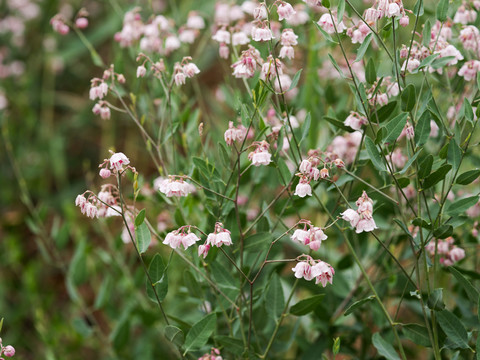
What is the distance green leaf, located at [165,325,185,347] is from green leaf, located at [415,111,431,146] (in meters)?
0.64

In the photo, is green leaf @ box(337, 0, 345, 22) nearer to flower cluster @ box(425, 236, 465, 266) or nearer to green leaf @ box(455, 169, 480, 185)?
green leaf @ box(455, 169, 480, 185)

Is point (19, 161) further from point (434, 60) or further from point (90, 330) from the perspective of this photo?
point (434, 60)

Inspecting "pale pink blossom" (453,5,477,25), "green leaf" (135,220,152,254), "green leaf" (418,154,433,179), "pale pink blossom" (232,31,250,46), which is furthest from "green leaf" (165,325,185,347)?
"pale pink blossom" (453,5,477,25)

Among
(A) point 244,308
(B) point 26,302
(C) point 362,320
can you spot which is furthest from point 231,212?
(B) point 26,302

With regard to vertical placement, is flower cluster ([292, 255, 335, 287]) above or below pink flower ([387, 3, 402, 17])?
below

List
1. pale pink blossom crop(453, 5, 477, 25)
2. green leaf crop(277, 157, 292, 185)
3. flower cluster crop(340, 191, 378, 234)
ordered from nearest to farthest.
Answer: flower cluster crop(340, 191, 378, 234) → green leaf crop(277, 157, 292, 185) → pale pink blossom crop(453, 5, 477, 25)

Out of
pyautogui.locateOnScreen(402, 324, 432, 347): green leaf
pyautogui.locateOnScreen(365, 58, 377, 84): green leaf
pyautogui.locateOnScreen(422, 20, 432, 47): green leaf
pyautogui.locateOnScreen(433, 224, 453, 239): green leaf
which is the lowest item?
pyautogui.locateOnScreen(402, 324, 432, 347): green leaf

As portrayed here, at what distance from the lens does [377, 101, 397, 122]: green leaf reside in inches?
50.1

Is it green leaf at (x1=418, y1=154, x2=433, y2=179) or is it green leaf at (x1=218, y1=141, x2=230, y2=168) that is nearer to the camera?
green leaf at (x1=418, y1=154, x2=433, y2=179)

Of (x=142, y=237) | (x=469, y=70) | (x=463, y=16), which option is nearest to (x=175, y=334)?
(x=142, y=237)

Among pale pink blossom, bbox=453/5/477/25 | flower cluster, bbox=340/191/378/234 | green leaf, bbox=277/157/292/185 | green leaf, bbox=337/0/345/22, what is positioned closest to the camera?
flower cluster, bbox=340/191/378/234

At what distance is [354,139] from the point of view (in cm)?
158

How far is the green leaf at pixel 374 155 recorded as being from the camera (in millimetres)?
1153

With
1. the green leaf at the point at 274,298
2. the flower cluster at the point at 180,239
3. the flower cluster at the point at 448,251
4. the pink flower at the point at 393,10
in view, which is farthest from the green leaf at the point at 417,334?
the pink flower at the point at 393,10
